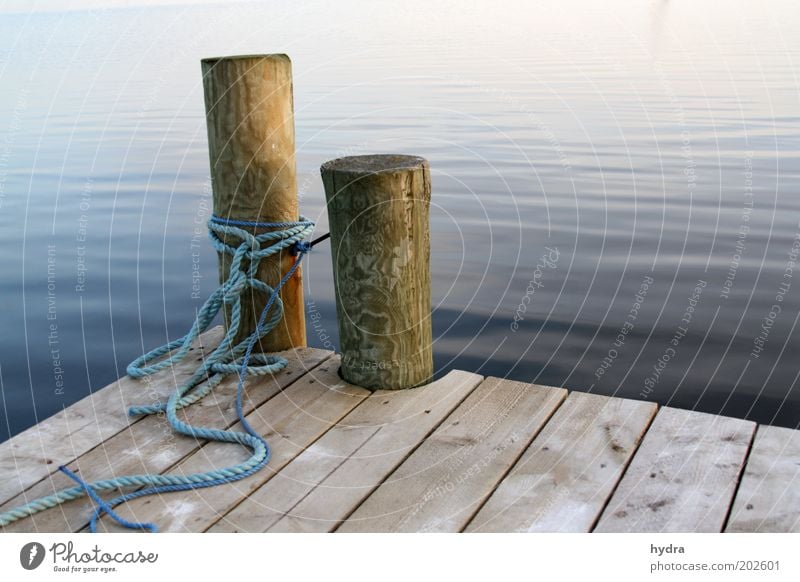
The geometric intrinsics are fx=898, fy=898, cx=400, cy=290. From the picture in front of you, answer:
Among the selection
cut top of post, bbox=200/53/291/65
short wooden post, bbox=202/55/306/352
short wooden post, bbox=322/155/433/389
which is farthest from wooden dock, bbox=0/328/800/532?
cut top of post, bbox=200/53/291/65

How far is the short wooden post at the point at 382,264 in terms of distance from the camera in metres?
3.59

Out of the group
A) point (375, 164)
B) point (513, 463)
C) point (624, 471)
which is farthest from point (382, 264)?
point (624, 471)

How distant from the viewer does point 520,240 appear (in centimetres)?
702

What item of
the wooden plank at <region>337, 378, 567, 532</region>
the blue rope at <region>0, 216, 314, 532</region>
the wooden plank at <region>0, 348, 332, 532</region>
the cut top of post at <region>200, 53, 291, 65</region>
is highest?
the cut top of post at <region>200, 53, 291, 65</region>

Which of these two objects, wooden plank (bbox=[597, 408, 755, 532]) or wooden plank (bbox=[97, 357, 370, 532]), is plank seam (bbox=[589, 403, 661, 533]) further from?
wooden plank (bbox=[97, 357, 370, 532])

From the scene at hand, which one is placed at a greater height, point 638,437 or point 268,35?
point 268,35

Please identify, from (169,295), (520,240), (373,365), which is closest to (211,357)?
(373,365)

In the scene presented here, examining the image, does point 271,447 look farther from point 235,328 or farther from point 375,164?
point 375,164

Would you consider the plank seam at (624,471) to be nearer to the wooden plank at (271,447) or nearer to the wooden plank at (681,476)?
the wooden plank at (681,476)

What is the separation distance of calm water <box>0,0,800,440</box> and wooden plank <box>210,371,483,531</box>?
152cm

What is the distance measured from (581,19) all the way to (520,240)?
2461cm

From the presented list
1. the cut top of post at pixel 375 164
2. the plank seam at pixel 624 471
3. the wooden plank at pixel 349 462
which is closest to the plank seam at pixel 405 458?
the wooden plank at pixel 349 462

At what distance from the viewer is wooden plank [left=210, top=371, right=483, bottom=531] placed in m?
2.94
